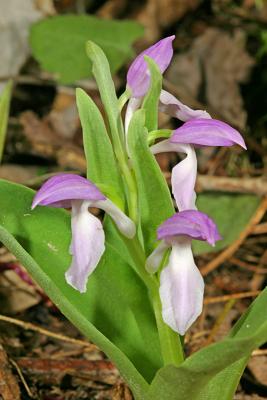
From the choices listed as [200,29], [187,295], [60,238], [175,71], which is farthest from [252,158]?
[187,295]

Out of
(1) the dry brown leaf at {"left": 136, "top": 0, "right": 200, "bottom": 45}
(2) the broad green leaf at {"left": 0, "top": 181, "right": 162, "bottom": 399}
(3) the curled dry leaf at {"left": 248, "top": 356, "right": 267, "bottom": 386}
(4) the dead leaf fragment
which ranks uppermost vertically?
(2) the broad green leaf at {"left": 0, "top": 181, "right": 162, "bottom": 399}

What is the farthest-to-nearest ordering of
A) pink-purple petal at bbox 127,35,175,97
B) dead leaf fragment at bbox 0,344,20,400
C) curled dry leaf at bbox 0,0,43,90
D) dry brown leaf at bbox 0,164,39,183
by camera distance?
1. curled dry leaf at bbox 0,0,43,90
2. dry brown leaf at bbox 0,164,39,183
3. dead leaf fragment at bbox 0,344,20,400
4. pink-purple petal at bbox 127,35,175,97

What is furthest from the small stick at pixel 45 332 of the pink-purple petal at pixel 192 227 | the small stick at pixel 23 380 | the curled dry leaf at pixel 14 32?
the curled dry leaf at pixel 14 32

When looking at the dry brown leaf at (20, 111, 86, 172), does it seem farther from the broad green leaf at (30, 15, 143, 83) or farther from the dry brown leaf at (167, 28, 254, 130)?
the dry brown leaf at (167, 28, 254, 130)

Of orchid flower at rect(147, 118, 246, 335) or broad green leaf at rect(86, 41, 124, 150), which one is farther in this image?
broad green leaf at rect(86, 41, 124, 150)

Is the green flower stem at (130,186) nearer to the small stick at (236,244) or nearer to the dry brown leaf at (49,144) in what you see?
the small stick at (236,244)

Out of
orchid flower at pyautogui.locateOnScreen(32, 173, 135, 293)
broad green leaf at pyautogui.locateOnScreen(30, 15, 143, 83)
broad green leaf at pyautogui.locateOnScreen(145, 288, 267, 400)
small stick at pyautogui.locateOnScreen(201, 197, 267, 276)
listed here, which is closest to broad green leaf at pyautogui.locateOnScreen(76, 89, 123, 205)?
orchid flower at pyautogui.locateOnScreen(32, 173, 135, 293)

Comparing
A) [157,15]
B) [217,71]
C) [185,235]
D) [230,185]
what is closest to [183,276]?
[185,235]

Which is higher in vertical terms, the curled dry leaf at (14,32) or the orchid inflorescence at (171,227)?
the orchid inflorescence at (171,227)
